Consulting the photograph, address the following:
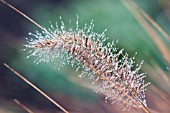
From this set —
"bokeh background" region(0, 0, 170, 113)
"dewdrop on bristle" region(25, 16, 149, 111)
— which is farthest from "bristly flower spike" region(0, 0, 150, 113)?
"bokeh background" region(0, 0, 170, 113)

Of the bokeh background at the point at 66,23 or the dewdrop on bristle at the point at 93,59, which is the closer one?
the dewdrop on bristle at the point at 93,59

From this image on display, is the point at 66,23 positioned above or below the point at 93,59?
above

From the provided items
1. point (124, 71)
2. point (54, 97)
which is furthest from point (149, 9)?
point (124, 71)

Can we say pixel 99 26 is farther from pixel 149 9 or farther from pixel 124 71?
pixel 124 71

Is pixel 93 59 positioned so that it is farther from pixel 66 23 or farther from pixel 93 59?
pixel 66 23

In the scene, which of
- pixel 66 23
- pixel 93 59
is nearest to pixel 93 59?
pixel 93 59

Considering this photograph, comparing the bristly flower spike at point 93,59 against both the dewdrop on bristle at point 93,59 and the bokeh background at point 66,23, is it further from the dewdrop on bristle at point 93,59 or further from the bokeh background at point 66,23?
the bokeh background at point 66,23

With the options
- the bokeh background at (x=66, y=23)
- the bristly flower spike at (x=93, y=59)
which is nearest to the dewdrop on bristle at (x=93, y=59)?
the bristly flower spike at (x=93, y=59)

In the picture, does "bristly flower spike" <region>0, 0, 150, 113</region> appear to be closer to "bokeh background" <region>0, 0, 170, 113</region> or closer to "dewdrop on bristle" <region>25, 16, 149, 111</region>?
"dewdrop on bristle" <region>25, 16, 149, 111</region>
